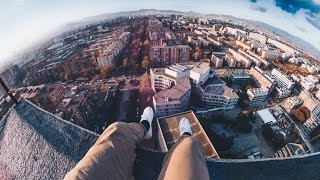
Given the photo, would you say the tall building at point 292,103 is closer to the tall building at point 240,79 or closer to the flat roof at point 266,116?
the flat roof at point 266,116

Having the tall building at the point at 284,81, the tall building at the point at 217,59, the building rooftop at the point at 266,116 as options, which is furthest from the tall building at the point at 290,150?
the tall building at the point at 217,59

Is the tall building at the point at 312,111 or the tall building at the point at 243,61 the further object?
the tall building at the point at 243,61

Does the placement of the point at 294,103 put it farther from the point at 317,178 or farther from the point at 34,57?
the point at 34,57

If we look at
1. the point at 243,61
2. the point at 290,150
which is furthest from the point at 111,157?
the point at 243,61

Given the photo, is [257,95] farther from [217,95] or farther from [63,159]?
[63,159]

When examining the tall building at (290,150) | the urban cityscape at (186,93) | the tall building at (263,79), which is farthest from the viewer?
the tall building at (263,79)

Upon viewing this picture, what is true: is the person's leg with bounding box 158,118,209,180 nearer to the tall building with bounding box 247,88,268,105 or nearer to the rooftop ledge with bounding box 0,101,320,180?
the rooftop ledge with bounding box 0,101,320,180

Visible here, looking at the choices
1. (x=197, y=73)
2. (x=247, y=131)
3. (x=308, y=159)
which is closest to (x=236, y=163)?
(x=308, y=159)
